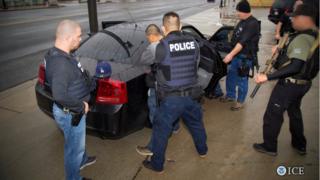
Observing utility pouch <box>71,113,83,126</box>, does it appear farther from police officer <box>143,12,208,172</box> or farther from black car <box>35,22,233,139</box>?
police officer <box>143,12,208,172</box>

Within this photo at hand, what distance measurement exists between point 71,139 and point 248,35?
10.2ft

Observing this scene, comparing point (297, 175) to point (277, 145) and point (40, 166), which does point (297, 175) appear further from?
point (40, 166)

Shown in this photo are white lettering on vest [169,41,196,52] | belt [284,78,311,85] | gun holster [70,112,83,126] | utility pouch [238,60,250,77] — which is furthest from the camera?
utility pouch [238,60,250,77]

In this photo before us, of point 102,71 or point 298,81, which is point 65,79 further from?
point 298,81

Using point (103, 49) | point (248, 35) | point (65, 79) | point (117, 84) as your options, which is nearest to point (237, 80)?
point (248, 35)

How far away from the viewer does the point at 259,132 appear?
4.42 metres

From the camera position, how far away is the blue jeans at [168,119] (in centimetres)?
329

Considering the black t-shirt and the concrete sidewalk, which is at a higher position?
the black t-shirt

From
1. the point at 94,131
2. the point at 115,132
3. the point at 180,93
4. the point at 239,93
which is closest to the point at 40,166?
the point at 94,131

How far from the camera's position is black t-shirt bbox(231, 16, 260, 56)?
15.5ft

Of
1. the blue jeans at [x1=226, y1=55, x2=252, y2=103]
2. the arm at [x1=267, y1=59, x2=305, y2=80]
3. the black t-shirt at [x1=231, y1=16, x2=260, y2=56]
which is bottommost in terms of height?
the blue jeans at [x1=226, y1=55, x2=252, y2=103]

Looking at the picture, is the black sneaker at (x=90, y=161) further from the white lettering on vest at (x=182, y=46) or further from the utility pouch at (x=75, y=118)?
the white lettering on vest at (x=182, y=46)

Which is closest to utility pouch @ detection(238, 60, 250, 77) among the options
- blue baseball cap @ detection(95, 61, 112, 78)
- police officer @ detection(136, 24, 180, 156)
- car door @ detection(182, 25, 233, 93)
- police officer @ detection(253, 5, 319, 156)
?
car door @ detection(182, 25, 233, 93)

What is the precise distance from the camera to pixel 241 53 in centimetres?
498
